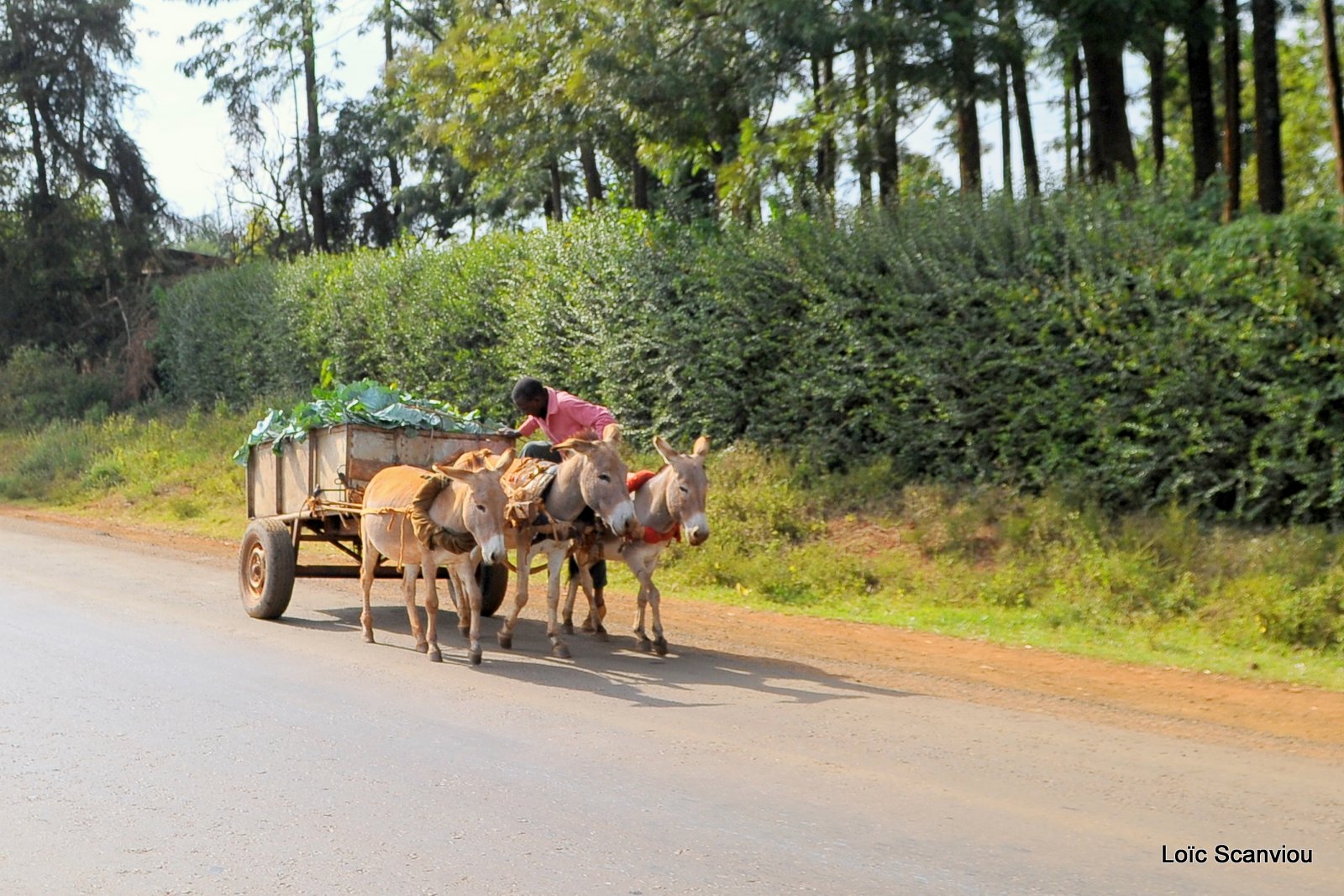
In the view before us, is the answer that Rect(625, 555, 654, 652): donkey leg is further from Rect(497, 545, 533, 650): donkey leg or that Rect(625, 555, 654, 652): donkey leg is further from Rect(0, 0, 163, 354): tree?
Rect(0, 0, 163, 354): tree

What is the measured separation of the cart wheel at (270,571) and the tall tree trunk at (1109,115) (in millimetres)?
12054

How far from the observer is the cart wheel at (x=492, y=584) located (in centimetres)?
1178

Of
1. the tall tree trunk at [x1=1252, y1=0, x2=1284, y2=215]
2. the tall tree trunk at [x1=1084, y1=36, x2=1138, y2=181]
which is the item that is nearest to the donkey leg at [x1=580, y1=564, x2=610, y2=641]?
the tall tree trunk at [x1=1084, y1=36, x2=1138, y2=181]

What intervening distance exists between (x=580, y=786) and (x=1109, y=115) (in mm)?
14800

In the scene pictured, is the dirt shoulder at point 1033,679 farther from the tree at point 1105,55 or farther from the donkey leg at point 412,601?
the tree at point 1105,55

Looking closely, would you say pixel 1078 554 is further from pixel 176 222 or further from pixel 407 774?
pixel 176 222

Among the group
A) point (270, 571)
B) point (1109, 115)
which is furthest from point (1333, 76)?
point (270, 571)

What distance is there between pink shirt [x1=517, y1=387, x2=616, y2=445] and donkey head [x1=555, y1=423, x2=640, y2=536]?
1.37 meters

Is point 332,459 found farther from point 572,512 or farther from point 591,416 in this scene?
point 572,512

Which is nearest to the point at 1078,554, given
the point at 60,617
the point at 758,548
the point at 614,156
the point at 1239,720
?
the point at 758,548

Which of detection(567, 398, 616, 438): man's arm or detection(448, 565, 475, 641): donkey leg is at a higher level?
detection(567, 398, 616, 438): man's arm

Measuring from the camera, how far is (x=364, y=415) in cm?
1126

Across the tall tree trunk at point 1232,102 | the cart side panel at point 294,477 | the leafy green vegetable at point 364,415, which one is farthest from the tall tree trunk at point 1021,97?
the cart side panel at point 294,477

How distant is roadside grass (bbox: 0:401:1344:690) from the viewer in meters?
10.9
